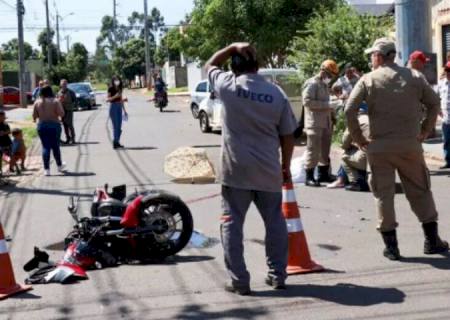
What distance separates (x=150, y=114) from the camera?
3484 cm

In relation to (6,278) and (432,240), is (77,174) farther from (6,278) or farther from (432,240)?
(432,240)

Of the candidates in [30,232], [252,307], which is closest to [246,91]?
[252,307]

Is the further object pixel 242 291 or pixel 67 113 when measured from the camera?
pixel 67 113

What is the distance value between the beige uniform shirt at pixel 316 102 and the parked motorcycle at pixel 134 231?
472cm

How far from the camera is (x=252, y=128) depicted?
20.2 ft

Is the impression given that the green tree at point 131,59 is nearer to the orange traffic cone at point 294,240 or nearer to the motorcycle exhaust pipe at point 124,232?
the motorcycle exhaust pipe at point 124,232

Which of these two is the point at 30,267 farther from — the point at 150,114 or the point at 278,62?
the point at 150,114

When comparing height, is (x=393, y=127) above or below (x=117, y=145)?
above

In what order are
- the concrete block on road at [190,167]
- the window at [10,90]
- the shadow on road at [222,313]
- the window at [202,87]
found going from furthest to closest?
1. the window at [10,90]
2. the window at [202,87]
3. the concrete block on road at [190,167]
4. the shadow on road at [222,313]

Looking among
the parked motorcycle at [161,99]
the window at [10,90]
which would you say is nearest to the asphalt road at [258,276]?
the parked motorcycle at [161,99]

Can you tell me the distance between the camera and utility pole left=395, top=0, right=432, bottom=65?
1547 cm

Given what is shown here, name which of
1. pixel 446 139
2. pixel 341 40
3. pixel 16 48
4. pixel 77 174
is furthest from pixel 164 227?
pixel 16 48

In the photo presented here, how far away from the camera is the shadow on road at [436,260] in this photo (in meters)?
7.01

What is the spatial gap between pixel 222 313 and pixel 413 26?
1086 cm
